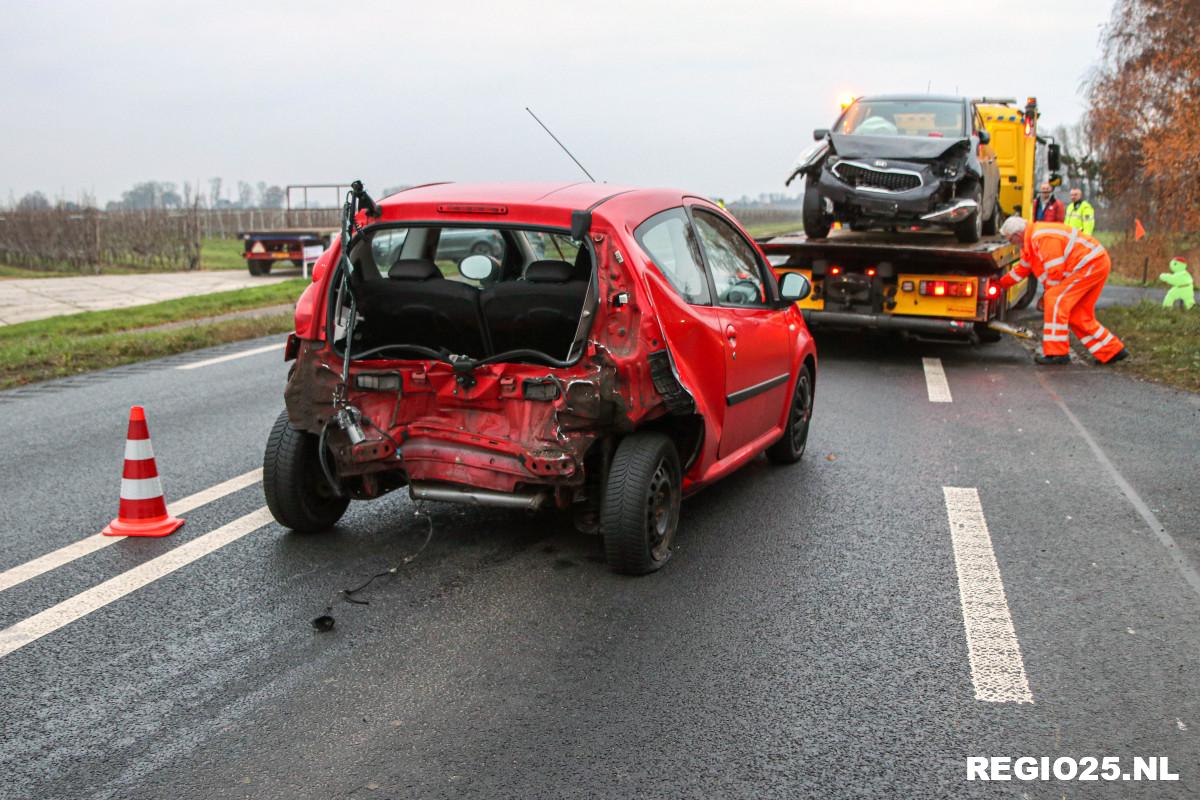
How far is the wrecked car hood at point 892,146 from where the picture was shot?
12820 mm

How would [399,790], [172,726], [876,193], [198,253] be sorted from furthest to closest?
[198,253]
[876,193]
[172,726]
[399,790]

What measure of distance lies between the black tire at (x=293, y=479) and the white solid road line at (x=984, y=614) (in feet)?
10.2

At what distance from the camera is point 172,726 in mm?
3848

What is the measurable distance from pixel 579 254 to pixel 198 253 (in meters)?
31.0

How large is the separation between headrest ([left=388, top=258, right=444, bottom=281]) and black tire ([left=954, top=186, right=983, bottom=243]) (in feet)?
28.3

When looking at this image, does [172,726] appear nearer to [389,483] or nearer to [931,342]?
[389,483]

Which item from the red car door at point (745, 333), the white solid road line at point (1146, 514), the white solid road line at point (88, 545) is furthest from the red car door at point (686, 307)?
the white solid road line at point (88, 545)

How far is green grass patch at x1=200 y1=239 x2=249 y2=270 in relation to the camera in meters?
35.9

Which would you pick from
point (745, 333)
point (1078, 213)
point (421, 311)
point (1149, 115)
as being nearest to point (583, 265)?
point (421, 311)

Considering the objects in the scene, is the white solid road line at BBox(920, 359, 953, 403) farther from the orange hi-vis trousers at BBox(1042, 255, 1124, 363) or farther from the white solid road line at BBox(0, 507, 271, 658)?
the white solid road line at BBox(0, 507, 271, 658)

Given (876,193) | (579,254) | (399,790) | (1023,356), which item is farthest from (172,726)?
(1023,356)

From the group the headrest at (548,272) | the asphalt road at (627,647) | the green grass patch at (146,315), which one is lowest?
the asphalt road at (627,647)

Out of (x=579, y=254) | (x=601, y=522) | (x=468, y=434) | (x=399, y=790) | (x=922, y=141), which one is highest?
(x=922, y=141)

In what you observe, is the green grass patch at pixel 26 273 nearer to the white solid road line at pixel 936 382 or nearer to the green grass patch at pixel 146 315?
the green grass patch at pixel 146 315
